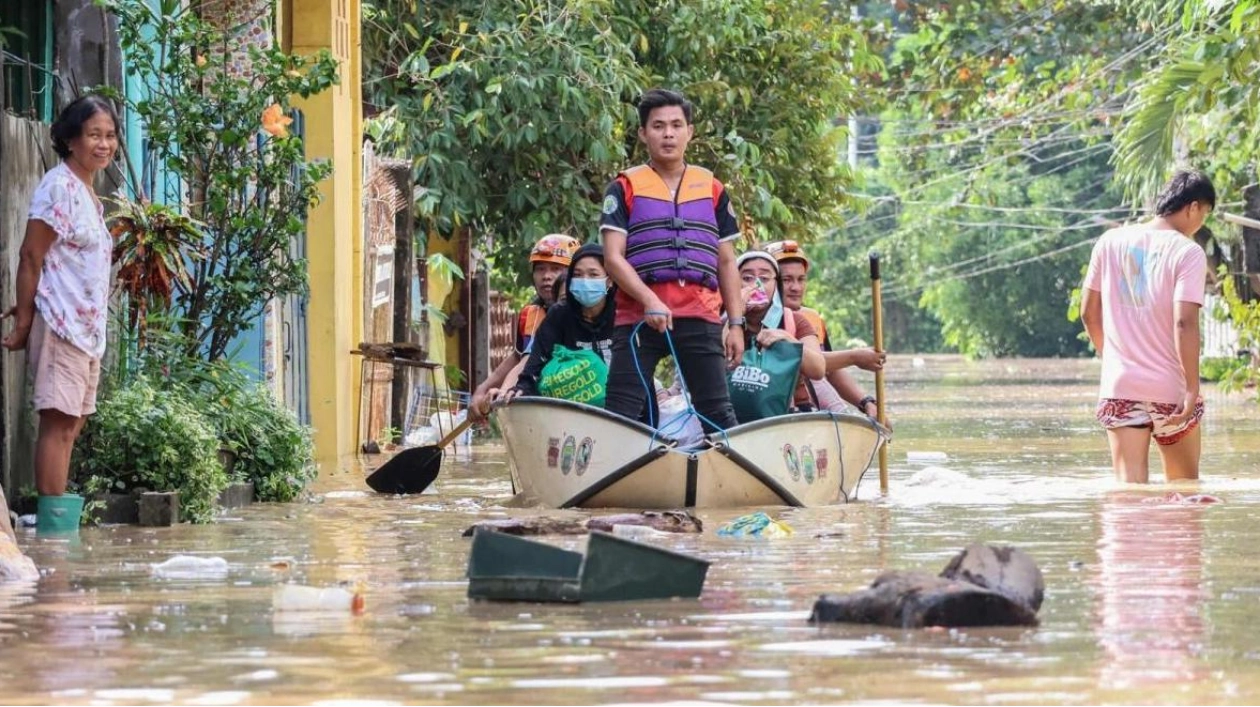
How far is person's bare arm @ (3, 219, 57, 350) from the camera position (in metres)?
9.93

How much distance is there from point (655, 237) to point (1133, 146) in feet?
32.8

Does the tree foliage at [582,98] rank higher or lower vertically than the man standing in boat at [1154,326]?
higher

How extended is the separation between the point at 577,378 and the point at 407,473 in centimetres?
176

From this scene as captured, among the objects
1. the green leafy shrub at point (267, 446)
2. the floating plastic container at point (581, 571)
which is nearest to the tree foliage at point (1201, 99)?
the green leafy shrub at point (267, 446)

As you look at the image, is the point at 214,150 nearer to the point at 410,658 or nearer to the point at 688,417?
the point at 688,417

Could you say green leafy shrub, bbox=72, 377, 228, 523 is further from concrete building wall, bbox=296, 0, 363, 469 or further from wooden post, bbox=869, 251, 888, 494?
concrete building wall, bbox=296, 0, 363, 469

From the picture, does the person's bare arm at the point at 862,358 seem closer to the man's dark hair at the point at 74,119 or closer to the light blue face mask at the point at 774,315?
the light blue face mask at the point at 774,315

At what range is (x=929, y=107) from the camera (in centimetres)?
3503

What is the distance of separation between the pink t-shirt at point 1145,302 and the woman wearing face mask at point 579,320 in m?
2.55

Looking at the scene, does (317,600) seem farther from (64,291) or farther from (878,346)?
(878,346)

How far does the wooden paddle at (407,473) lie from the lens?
13445 millimetres

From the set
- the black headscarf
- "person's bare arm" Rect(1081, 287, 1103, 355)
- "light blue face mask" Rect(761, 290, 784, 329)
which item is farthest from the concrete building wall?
"person's bare arm" Rect(1081, 287, 1103, 355)

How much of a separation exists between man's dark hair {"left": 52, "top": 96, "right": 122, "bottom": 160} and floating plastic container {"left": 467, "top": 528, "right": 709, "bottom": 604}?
12.1 ft

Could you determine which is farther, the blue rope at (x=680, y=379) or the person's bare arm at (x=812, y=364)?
the person's bare arm at (x=812, y=364)
